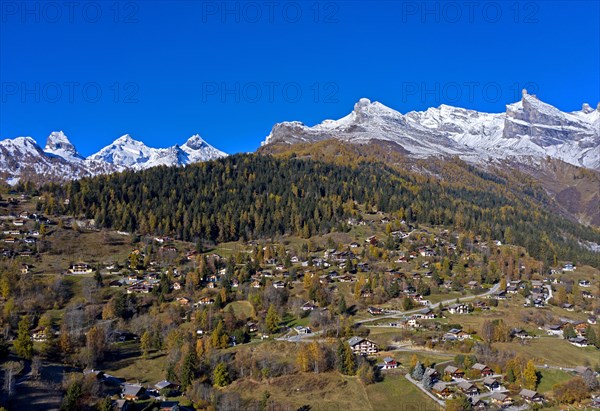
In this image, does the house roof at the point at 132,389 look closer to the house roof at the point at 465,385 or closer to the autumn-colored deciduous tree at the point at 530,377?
the house roof at the point at 465,385

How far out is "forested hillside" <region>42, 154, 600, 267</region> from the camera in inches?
5162

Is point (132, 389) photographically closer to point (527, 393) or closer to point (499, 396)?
point (499, 396)

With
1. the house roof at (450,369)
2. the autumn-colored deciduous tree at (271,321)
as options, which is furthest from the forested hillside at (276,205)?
the house roof at (450,369)

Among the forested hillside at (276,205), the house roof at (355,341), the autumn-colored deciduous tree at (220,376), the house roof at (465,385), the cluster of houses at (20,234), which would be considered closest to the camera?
the house roof at (465,385)

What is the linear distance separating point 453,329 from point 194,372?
40.7m

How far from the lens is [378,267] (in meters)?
106

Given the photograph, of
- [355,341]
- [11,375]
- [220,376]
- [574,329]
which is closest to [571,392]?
[574,329]

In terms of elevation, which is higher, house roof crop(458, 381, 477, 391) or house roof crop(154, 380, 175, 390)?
house roof crop(154, 380, 175, 390)

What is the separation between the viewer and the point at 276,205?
487 feet

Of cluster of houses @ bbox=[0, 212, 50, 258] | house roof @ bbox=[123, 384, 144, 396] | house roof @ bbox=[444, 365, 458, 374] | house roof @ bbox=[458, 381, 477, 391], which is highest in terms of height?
cluster of houses @ bbox=[0, 212, 50, 258]

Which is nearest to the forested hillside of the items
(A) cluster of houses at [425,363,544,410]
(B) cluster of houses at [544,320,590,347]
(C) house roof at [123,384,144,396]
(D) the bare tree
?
(B) cluster of houses at [544,320,590,347]

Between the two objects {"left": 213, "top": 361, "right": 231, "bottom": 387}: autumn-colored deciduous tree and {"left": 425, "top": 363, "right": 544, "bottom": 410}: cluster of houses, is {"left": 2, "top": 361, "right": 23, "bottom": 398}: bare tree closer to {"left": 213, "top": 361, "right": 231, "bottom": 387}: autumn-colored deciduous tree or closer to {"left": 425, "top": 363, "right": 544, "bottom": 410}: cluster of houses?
{"left": 213, "top": 361, "right": 231, "bottom": 387}: autumn-colored deciduous tree

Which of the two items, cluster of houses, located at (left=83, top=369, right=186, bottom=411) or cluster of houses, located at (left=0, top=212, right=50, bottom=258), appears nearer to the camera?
cluster of houses, located at (left=83, top=369, right=186, bottom=411)

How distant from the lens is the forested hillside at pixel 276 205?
131 meters
